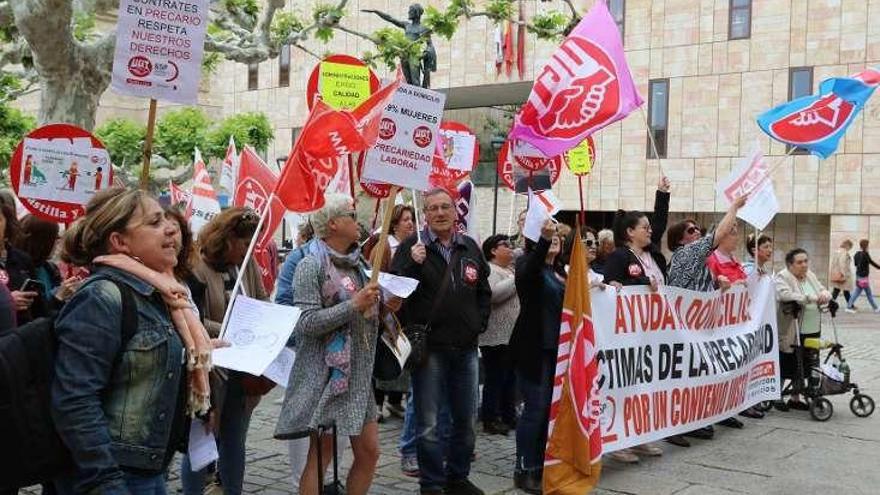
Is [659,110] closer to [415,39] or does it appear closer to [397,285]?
[415,39]

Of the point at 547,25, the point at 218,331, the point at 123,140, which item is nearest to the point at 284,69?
the point at 123,140

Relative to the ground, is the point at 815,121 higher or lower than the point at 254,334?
higher

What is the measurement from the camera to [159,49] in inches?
209

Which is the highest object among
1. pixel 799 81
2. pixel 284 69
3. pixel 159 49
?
pixel 284 69

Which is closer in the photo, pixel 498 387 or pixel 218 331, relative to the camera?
pixel 218 331

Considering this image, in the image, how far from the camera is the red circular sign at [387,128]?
510 cm

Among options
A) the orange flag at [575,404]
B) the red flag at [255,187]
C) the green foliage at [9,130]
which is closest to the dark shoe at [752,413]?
the orange flag at [575,404]

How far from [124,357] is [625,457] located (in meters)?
4.69

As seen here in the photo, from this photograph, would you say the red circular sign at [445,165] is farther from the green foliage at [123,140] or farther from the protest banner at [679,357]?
the green foliage at [123,140]

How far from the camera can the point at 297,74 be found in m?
39.9

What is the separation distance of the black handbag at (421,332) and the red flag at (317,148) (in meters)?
0.88

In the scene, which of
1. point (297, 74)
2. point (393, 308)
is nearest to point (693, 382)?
point (393, 308)

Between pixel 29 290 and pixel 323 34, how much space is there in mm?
8532

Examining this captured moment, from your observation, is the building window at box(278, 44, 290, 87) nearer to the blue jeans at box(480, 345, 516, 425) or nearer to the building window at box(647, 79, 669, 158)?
the building window at box(647, 79, 669, 158)
